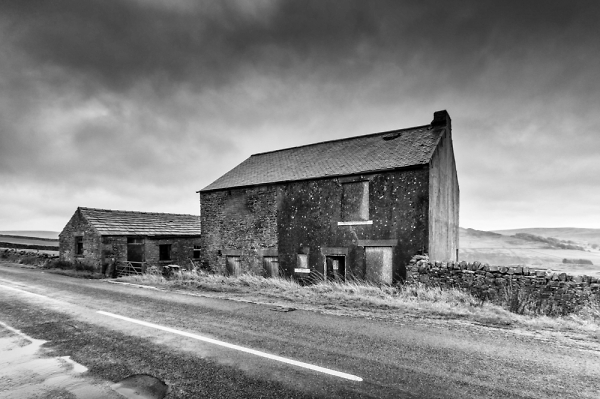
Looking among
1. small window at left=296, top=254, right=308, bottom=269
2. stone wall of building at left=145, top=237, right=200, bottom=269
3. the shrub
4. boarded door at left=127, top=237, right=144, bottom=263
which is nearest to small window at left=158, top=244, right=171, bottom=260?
stone wall of building at left=145, top=237, right=200, bottom=269

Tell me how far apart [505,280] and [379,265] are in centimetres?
525

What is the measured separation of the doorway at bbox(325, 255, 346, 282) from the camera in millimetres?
15370

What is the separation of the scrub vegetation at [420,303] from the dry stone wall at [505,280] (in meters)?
0.25

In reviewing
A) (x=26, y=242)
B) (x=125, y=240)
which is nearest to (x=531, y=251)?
(x=125, y=240)

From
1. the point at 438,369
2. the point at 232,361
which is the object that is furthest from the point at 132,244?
the point at 438,369

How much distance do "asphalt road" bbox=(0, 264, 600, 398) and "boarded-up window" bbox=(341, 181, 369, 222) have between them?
780 cm

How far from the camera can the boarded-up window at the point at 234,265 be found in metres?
18.5

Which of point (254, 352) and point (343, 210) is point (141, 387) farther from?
point (343, 210)

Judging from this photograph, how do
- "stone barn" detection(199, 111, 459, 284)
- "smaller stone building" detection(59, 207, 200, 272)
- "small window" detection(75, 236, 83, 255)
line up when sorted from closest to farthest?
"stone barn" detection(199, 111, 459, 284) < "smaller stone building" detection(59, 207, 200, 272) < "small window" detection(75, 236, 83, 255)

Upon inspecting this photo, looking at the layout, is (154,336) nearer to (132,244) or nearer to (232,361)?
(232,361)

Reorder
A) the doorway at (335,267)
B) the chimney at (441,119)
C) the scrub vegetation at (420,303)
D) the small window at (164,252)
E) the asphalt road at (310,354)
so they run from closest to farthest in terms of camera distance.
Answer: the asphalt road at (310,354), the scrub vegetation at (420,303), the doorway at (335,267), the chimney at (441,119), the small window at (164,252)

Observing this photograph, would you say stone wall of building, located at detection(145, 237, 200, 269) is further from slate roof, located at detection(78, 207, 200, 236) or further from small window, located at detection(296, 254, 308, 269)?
small window, located at detection(296, 254, 308, 269)

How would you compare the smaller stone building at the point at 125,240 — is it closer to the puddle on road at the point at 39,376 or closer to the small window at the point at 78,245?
the small window at the point at 78,245

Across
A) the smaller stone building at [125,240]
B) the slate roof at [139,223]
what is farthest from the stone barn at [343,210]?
the slate roof at [139,223]
